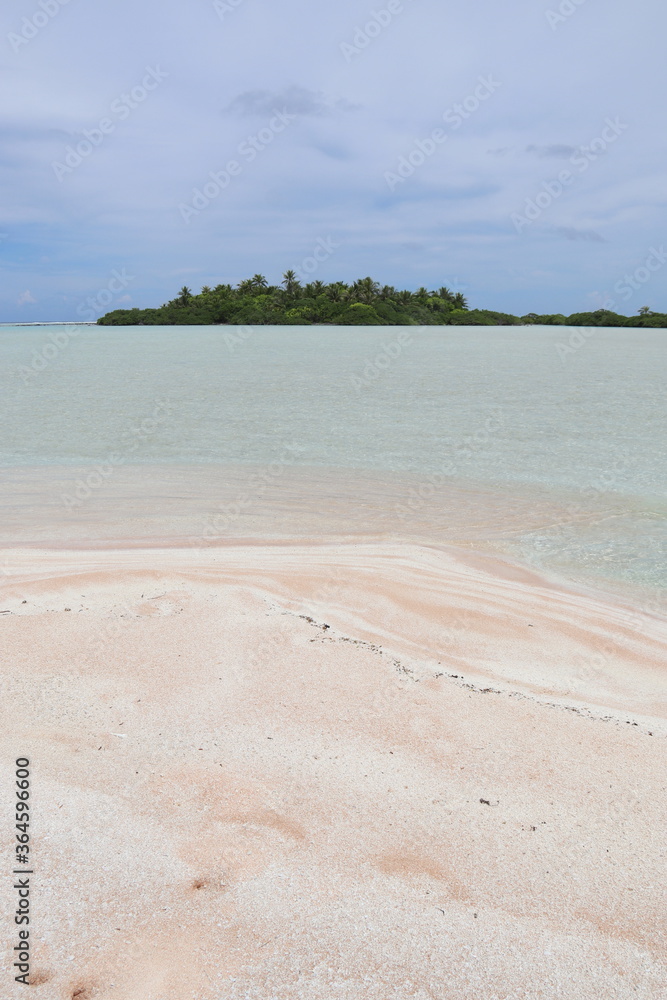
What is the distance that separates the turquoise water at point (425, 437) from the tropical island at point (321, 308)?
9756 cm

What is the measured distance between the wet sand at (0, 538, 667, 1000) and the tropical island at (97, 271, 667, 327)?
399 ft

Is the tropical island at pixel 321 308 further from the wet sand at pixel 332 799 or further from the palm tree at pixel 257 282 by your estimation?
the wet sand at pixel 332 799

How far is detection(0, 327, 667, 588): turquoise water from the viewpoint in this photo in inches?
349

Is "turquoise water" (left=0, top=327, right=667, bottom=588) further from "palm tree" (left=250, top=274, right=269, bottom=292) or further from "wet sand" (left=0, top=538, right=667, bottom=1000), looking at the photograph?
"palm tree" (left=250, top=274, right=269, bottom=292)

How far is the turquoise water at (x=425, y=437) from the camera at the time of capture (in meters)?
8.88

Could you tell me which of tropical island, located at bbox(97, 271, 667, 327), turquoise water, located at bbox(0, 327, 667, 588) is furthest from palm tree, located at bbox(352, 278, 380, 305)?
turquoise water, located at bbox(0, 327, 667, 588)

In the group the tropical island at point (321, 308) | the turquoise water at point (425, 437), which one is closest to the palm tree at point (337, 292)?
the tropical island at point (321, 308)

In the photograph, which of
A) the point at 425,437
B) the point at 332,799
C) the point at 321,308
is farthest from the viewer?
the point at 321,308

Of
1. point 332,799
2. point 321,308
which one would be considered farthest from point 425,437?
point 321,308

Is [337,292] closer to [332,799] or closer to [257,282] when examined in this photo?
[257,282]

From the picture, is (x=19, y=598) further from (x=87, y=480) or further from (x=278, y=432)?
(x=278, y=432)

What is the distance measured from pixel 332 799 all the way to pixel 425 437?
40.7 feet

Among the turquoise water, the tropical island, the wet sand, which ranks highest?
the tropical island

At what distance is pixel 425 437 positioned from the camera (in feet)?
49.5
